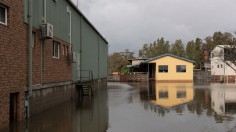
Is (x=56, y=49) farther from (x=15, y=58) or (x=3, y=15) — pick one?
(x=3, y=15)

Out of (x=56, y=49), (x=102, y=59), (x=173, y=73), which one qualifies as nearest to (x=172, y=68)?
(x=173, y=73)

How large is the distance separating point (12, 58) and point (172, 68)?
132 ft

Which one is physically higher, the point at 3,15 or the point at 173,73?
the point at 3,15

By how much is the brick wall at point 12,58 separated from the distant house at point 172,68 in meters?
38.3

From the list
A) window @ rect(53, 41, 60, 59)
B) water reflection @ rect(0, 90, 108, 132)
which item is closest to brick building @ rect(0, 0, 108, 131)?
window @ rect(53, 41, 60, 59)

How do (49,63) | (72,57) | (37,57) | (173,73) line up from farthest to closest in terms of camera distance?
(173,73) → (72,57) → (49,63) → (37,57)

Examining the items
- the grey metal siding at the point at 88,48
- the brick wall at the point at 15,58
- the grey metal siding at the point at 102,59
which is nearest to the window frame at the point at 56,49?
the brick wall at the point at 15,58

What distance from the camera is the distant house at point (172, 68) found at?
4944cm

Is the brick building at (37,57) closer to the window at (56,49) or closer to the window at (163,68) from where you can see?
the window at (56,49)

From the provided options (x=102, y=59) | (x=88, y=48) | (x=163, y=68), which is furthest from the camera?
(x=163, y=68)

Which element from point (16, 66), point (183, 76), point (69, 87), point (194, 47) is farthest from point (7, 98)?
point (194, 47)

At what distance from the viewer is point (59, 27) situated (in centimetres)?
1814

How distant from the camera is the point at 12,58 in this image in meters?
11.5

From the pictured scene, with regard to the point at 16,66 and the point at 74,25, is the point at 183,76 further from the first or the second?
the point at 16,66
